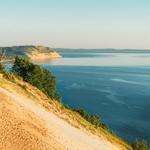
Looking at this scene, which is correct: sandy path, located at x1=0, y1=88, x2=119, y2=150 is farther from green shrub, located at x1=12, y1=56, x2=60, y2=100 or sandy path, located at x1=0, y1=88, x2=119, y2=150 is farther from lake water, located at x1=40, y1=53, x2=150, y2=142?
lake water, located at x1=40, y1=53, x2=150, y2=142

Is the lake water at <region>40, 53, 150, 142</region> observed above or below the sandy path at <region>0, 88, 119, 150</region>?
below

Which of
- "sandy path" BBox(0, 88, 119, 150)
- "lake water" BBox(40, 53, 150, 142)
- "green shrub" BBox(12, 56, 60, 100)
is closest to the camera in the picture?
"sandy path" BBox(0, 88, 119, 150)

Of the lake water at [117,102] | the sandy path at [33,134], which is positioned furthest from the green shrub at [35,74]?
the sandy path at [33,134]

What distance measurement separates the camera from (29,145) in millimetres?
28797

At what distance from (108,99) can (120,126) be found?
40200 mm

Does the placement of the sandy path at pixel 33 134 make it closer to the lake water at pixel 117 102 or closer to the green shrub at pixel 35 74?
the green shrub at pixel 35 74

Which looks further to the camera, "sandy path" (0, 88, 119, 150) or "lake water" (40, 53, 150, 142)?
"lake water" (40, 53, 150, 142)

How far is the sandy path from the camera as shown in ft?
95.2

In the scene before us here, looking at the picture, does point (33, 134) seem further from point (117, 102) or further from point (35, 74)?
point (117, 102)

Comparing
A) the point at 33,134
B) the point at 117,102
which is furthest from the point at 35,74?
the point at 33,134

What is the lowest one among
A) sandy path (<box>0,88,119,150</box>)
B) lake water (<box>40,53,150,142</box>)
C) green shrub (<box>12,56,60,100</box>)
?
lake water (<box>40,53,150,142</box>)

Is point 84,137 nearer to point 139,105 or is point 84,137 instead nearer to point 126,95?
point 139,105

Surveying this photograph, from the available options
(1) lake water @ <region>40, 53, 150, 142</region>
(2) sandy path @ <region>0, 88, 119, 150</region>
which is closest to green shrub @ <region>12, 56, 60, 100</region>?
(1) lake water @ <region>40, 53, 150, 142</region>

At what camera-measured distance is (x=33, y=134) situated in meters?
30.7
